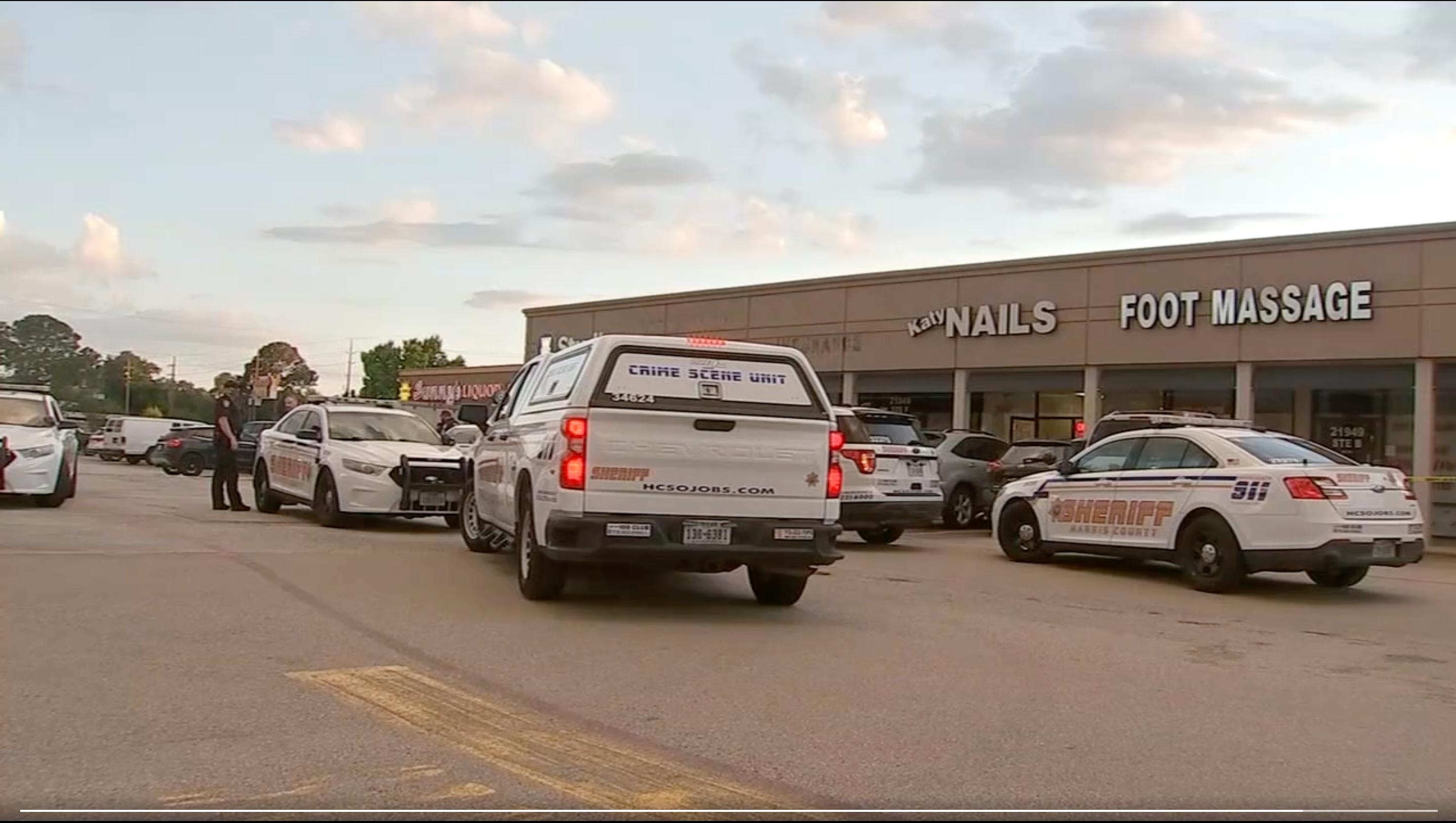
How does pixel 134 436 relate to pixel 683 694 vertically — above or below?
above

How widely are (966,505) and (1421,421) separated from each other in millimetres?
7786

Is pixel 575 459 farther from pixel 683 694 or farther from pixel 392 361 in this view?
pixel 392 361

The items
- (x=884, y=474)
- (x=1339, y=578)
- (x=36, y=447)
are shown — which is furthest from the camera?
(x=36, y=447)

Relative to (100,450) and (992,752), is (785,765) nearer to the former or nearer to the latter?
(992,752)

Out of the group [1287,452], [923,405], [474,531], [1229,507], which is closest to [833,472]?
[1229,507]

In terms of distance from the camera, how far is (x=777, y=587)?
979cm

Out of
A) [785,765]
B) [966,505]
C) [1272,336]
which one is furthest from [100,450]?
[785,765]

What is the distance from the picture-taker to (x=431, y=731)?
552 cm

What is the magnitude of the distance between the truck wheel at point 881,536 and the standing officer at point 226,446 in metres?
8.84

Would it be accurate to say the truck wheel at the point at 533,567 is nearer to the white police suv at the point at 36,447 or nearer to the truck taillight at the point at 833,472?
the truck taillight at the point at 833,472

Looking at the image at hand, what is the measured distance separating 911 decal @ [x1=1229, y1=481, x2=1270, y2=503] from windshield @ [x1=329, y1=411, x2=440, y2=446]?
10212 mm

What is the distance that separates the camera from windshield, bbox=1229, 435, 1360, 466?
37.7 ft

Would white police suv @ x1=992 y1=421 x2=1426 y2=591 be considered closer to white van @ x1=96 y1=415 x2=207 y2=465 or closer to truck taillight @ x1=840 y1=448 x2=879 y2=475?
truck taillight @ x1=840 y1=448 x2=879 y2=475

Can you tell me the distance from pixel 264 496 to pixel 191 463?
18.9 m
